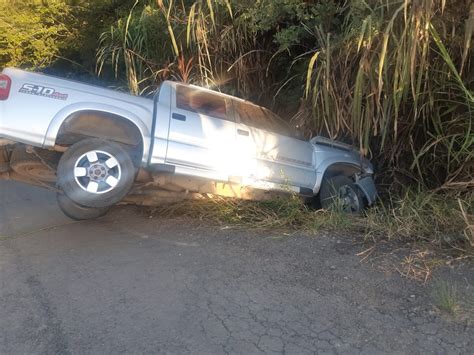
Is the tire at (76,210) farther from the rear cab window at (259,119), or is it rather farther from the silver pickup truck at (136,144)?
the rear cab window at (259,119)

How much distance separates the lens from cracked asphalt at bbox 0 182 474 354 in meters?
3.71

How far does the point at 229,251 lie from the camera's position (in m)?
5.62

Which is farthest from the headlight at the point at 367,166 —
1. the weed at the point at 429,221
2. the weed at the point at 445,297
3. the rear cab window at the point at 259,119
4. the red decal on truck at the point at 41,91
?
the red decal on truck at the point at 41,91

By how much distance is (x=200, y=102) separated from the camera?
665 centimetres

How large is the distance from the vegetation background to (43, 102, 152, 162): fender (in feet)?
6.81

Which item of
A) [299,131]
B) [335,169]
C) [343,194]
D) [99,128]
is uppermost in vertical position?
[99,128]

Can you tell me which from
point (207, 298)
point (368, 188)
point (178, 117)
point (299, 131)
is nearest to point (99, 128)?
point (178, 117)

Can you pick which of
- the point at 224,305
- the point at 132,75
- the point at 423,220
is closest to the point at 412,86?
the point at 423,220

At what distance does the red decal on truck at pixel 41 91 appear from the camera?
5.54m

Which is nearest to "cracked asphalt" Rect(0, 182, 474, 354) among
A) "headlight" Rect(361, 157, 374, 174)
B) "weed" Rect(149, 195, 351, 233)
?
"weed" Rect(149, 195, 351, 233)

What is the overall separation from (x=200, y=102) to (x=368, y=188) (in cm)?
278

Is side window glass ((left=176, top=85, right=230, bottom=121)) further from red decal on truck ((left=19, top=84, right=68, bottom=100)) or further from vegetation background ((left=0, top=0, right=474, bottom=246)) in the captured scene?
red decal on truck ((left=19, top=84, right=68, bottom=100))

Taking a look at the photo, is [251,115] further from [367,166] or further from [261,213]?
[367,166]

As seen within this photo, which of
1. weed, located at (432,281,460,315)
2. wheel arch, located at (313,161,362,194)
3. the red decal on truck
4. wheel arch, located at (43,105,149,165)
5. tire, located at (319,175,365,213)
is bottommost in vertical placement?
tire, located at (319,175,365,213)
